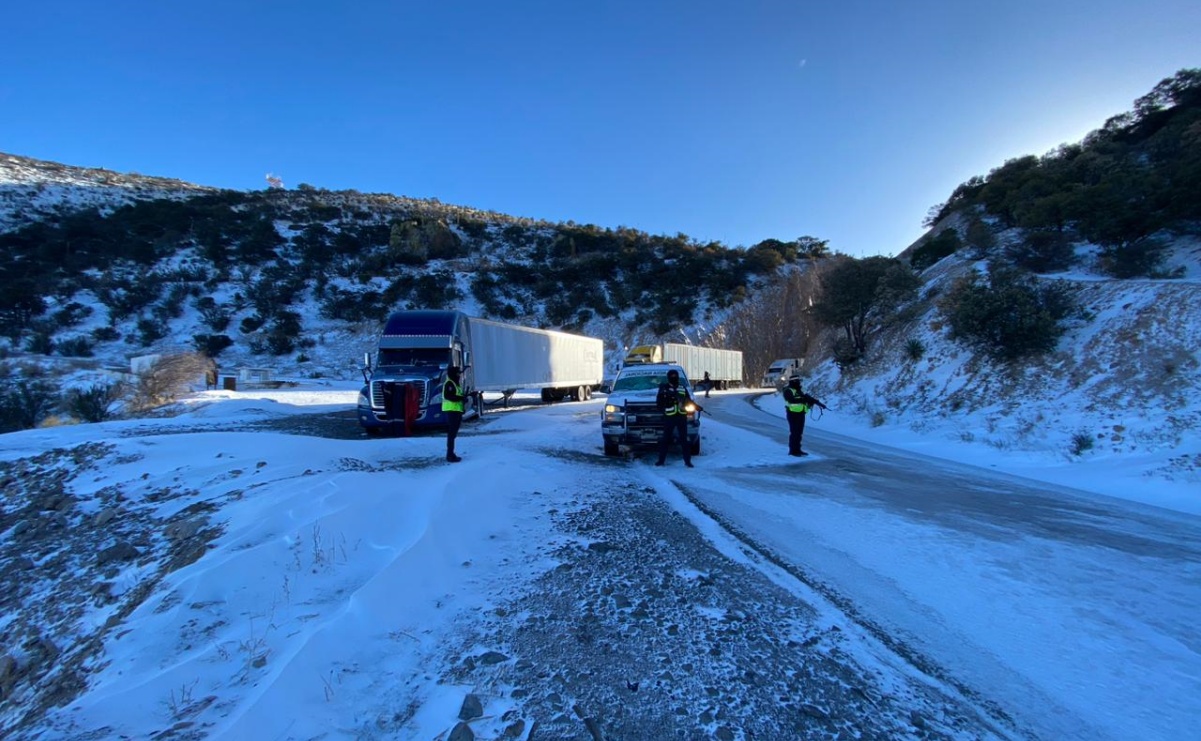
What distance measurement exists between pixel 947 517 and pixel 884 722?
504 centimetres

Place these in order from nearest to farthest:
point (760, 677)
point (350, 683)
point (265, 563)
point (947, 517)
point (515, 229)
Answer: point (350, 683) → point (760, 677) → point (265, 563) → point (947, 517) → point (515, 229)

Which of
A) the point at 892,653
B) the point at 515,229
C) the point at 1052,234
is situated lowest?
the point at 892,653

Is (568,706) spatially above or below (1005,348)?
below

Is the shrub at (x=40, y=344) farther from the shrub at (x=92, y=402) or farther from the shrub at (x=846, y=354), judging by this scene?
the shrub at (x=846, y=354)

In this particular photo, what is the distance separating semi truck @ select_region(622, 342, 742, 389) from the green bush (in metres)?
14.1

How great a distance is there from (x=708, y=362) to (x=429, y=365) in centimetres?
2966

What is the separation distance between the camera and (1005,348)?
1630 cm

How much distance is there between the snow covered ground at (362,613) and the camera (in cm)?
297

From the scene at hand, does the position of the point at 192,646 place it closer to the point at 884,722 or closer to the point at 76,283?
the point at 884,722

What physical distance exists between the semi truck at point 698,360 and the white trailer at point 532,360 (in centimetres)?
272

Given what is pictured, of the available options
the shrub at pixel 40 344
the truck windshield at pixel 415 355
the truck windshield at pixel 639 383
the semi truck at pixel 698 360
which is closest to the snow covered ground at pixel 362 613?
the truck windshield at pixel 639 383

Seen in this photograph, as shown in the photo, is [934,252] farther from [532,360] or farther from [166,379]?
[166,379]

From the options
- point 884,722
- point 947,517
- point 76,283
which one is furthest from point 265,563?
point 76,283

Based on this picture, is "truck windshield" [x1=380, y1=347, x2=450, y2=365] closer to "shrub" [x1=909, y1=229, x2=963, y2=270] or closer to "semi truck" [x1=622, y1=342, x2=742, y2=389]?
"semi truck" [x1=622, y1=342, x2=742, y2=389]
